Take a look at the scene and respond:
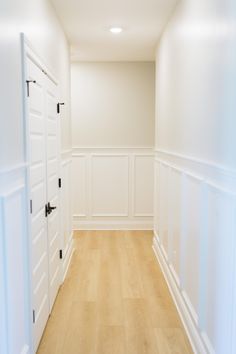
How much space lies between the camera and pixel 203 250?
2279 millimetres

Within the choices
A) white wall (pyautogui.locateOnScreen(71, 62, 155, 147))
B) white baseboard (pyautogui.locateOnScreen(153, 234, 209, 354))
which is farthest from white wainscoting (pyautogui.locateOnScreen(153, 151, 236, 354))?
white wall (pyautogui.locateOnScreen(71, 62, 155, 147))

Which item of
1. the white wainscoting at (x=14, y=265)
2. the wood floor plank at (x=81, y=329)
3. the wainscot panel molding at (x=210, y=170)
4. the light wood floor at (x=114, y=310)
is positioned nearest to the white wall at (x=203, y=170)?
the wainscot panel molding at (x=210, y=170)

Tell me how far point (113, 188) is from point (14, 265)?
159 inches

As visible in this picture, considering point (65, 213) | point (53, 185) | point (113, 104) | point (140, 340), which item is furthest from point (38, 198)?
point (113, 104)

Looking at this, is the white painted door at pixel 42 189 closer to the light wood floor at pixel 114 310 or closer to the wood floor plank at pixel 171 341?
the light wood floor at pixel 114 310

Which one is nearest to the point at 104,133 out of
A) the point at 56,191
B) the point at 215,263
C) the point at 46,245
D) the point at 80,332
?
the point at 56,191

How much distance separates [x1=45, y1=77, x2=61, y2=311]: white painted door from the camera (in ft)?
9.90

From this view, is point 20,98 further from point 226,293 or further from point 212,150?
point 226,293

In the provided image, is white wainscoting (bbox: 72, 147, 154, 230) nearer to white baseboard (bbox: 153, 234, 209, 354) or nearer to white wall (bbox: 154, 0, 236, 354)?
white baseboard (bbox: 153, 234, 209, 354)

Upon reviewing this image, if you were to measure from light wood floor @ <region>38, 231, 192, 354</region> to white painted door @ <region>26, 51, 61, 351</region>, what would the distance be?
17cm

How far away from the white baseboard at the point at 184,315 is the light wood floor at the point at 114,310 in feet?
0.18

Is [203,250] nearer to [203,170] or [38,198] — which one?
[203,170]

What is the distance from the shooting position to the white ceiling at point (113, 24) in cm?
332

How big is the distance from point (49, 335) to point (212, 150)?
1743mm
